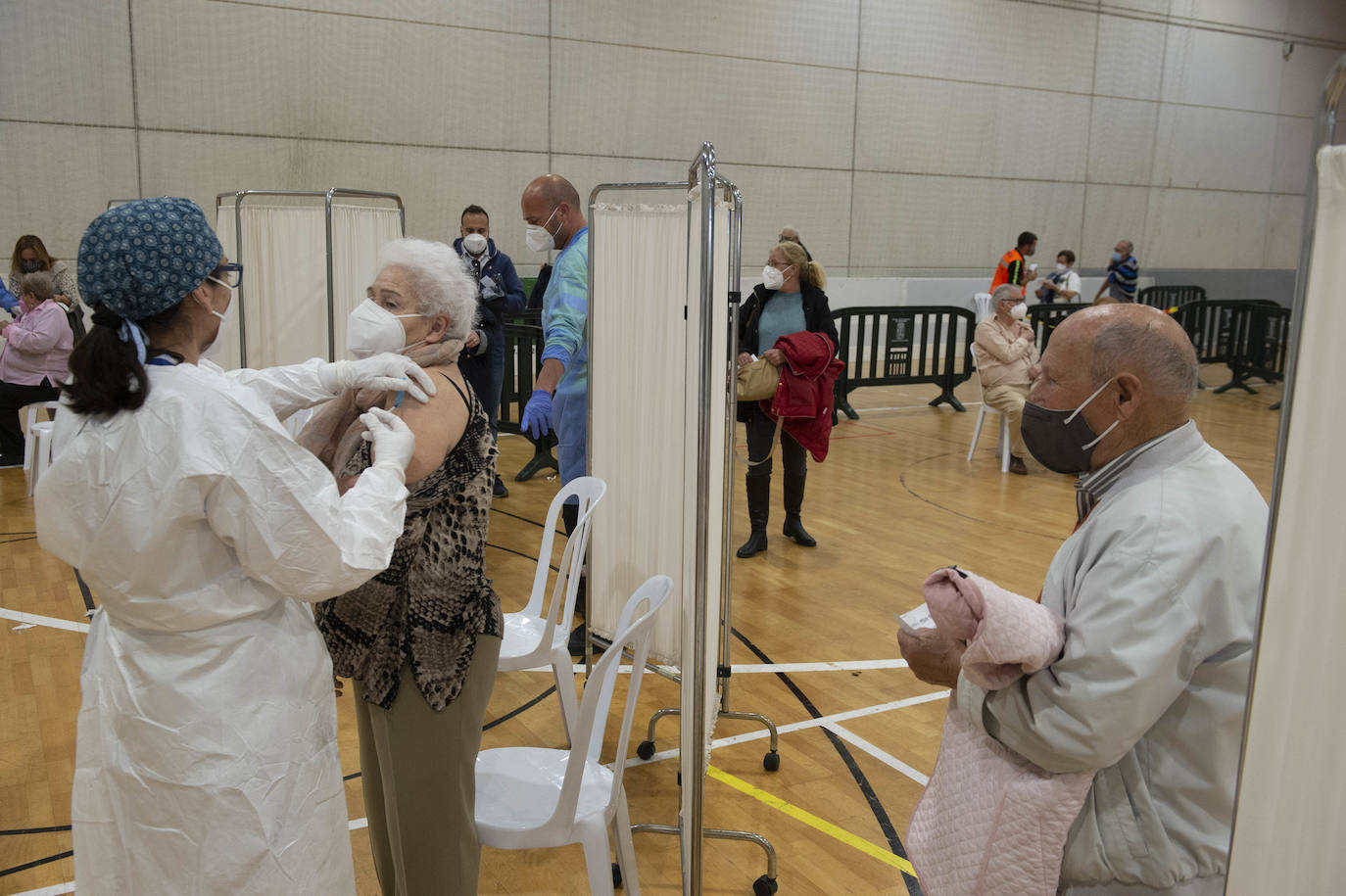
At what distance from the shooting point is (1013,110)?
1448 centimetres

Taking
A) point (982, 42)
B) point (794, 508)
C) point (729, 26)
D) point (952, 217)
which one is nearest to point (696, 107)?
point (729, 26)

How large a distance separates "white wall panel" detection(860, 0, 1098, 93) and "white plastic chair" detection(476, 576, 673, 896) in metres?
12.4

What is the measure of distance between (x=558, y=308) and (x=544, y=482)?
3481 mm

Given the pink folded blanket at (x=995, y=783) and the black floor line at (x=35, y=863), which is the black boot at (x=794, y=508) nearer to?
the black floor line at (x=35, y=863)

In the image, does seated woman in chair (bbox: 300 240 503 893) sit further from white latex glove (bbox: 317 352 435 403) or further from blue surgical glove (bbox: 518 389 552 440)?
blue surgical glove (bbox: 518 389 552 440)

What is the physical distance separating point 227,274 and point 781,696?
111 inches

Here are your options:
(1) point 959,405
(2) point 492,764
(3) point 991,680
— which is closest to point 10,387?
(2) point 492,764

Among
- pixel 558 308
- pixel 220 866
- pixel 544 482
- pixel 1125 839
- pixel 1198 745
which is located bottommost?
pixel 544 482

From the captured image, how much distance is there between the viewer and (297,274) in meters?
5.11

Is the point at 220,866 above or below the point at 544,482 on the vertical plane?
above

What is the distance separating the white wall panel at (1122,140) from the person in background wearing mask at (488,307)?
11623 millimetres

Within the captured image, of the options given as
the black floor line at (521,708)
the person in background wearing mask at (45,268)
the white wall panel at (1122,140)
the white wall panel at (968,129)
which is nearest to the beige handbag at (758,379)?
the black floor line at (521,708)

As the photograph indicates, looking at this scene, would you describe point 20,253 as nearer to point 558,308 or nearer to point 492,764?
point 558,308

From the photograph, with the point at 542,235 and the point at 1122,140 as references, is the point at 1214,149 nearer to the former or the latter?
the point at 1122,140
